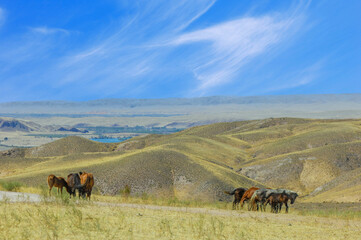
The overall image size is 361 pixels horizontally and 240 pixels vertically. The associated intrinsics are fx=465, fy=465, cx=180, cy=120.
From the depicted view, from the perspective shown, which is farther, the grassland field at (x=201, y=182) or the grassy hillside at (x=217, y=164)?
the grassy hillside at (x=217, y=164)

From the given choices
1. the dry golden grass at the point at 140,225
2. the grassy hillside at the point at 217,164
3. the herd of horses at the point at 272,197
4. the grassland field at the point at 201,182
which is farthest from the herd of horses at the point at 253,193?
the grassy hillside at the point at 217,164

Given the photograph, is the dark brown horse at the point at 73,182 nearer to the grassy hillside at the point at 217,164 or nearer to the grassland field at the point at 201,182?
the grassland field at the point at 201,182

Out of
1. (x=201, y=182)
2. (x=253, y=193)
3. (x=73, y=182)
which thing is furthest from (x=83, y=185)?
(x=201, y=182)

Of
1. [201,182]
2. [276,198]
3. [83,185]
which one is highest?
[83,185]

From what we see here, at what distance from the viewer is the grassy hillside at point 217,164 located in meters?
45.5

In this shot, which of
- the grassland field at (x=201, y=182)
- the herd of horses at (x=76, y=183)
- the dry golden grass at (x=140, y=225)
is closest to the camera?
the dry golden grass at (x=140, y=225)

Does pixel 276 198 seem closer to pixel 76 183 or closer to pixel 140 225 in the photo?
pixel 140 225

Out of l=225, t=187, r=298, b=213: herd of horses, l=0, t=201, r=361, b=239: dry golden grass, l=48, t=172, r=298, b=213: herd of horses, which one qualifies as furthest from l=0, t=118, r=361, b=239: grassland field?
l=48, t=172, r=298, b=213: herd of horses

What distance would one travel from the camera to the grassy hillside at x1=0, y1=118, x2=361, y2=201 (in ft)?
149

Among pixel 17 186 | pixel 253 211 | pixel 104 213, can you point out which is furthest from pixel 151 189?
pixel 104 213

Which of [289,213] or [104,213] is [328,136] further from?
[104,213]

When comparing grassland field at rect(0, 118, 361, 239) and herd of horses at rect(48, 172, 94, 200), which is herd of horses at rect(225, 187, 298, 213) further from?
herd of horses at rect(48, 172, 94, 200)

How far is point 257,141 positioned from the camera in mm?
85875

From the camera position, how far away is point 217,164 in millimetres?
59719
